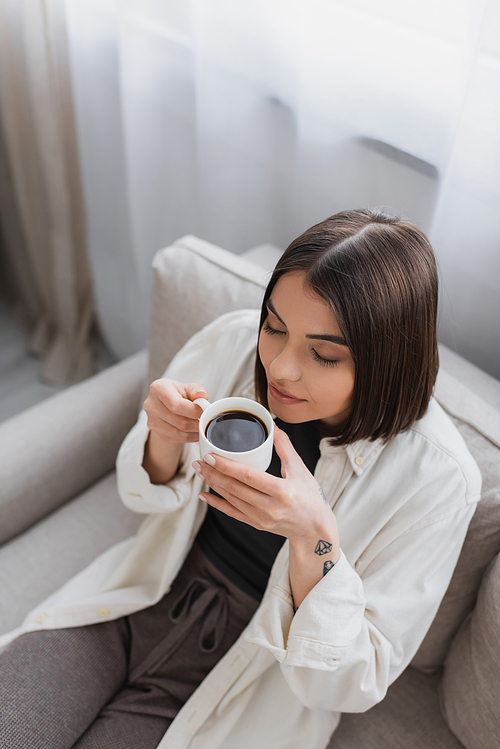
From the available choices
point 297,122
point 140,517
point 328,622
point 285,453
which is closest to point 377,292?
point 285,453

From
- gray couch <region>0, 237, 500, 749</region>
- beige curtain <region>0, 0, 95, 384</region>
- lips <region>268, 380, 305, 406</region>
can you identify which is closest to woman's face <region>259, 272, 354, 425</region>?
lips <region>268, 380, 305, 406</region>

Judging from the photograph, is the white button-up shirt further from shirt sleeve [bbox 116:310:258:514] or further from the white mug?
the white mug

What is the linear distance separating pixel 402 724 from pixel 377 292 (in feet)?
2.76

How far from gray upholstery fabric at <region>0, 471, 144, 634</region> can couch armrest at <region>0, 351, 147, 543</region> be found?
0.11 ft

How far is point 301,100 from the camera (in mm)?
1229

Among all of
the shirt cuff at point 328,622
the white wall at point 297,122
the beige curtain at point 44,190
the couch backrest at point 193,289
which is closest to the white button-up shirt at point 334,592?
the shirt cuff at point 328,622

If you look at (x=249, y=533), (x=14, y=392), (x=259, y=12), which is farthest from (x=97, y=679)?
(x=14, y=392)

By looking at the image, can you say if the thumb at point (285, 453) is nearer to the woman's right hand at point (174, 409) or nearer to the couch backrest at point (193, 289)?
the woman's right hand at point (174, 409)

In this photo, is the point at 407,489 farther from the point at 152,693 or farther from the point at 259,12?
the point at 259,12

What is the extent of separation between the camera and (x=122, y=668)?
101 centimetres

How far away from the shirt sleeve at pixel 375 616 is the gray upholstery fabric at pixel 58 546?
1.94 ft

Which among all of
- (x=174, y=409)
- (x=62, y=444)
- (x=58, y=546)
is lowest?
(x=58, y=546)

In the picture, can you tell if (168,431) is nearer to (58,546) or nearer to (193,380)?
(193,380)

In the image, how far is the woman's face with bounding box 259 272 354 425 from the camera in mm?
714
